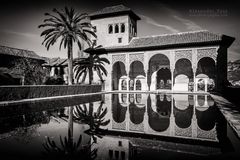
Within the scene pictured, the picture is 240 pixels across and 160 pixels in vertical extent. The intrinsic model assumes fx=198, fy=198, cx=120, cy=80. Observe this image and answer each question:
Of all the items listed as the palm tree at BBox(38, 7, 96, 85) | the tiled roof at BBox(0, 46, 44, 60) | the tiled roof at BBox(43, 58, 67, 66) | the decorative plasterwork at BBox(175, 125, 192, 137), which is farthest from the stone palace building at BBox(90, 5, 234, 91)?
the decorative plasterwork at BBox(175, 125, 192, 137)

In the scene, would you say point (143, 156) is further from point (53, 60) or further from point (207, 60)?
point (53, 60)

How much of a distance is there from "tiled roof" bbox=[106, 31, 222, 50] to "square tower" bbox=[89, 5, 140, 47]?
5.79 ft

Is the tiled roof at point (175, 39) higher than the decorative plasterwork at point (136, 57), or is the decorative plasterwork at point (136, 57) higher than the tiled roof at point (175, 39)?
the tiled roof at point (175, 39)

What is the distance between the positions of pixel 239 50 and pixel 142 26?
4156cm

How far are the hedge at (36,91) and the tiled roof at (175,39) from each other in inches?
397

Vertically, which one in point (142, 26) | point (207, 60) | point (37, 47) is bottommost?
point (207, 60)

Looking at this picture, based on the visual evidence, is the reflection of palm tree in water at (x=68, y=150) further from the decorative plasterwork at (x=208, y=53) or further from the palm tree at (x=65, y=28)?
the decorative plasterwork at (x=208, y=53)

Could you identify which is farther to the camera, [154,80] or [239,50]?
[239,50]

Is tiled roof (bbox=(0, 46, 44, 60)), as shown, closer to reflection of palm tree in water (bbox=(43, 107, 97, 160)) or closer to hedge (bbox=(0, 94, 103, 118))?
hedge (bbox=(0, 94, 103, 118))

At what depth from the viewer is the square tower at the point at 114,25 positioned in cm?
2886

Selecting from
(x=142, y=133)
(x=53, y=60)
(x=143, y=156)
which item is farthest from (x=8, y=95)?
(x=53, y=60)

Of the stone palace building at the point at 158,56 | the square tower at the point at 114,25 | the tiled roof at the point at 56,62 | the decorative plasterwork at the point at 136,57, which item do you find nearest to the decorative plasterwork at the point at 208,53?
the stone palace building at the point at 158,56

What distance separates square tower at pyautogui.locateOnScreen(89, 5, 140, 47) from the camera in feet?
94.7

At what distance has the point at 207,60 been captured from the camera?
84.0 feet
